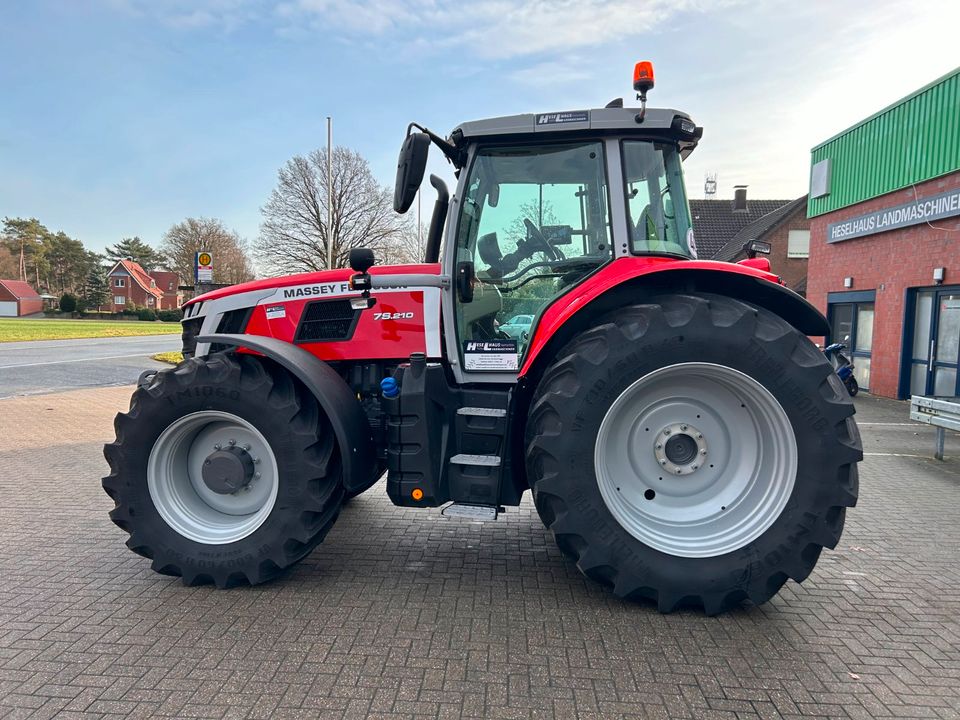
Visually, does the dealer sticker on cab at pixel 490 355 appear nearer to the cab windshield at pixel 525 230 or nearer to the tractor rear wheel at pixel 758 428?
the cab windshield at pixel 525 230

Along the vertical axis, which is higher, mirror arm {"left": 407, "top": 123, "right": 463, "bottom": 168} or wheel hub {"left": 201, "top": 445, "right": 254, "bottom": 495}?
mirror arm {"left": 407, "top": 123, "right": 463, "bottom": 168}

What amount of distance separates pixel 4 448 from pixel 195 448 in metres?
5.10

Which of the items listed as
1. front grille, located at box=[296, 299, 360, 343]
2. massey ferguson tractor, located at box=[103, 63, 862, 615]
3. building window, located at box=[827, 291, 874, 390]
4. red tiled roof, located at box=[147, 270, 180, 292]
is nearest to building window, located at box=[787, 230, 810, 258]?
building window, located at box=[827, 291, 874, 390]

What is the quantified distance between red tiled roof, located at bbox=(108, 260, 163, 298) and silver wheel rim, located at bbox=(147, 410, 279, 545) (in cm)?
8378

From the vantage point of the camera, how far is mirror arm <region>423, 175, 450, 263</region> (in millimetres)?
3746

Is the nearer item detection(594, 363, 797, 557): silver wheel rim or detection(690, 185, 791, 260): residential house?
detection(594, 363, 797, 557): silver wheel rim

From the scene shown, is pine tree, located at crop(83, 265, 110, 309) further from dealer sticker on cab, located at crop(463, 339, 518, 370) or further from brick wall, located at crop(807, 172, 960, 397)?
dealer sticker on cab, located at crop(463, 339, 518, 370)

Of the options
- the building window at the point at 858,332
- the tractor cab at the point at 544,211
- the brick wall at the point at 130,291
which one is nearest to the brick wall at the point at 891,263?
the building window at the point at 858,332

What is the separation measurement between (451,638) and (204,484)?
175cm

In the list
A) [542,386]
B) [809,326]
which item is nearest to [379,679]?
[542,386]

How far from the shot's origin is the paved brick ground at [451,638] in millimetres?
2377

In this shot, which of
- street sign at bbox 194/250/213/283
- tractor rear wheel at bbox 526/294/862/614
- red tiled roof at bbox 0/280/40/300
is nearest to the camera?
tractor rear wheel at bbox 526/294/862/614

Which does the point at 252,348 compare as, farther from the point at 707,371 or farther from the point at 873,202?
the point at 873,202

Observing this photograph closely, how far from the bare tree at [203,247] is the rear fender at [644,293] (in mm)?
52242
